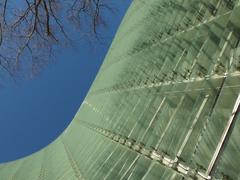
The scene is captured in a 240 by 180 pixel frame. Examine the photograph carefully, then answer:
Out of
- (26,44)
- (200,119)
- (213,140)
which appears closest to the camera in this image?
(213,140)

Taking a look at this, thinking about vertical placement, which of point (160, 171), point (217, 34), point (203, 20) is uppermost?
point (203, 20)

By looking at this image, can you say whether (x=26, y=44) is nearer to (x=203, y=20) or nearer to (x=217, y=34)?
(x=203, y=20)

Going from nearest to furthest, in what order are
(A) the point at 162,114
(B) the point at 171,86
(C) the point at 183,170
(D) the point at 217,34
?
1. (C) the point at 183,170
2. (D) the point at 217,34
3. (A) the point at 162,114
4. (B) the point at 171,86

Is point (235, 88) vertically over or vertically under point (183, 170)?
over

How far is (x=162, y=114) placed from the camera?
8719 millimetres

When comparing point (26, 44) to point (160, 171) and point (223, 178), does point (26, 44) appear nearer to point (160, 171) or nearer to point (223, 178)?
point (160, 171)

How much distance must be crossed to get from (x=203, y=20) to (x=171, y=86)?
1.52 metres

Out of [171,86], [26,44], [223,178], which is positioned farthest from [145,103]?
[223,178]

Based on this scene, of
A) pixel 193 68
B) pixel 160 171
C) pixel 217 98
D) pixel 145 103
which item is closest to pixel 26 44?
pixel 145 103

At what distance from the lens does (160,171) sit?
6836mm

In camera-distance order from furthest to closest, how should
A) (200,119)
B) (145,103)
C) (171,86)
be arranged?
(145,103), (171,86), (200,119)

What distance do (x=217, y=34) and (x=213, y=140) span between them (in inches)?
122

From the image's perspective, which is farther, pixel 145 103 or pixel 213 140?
pixel 145 103

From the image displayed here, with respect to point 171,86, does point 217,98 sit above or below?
below
